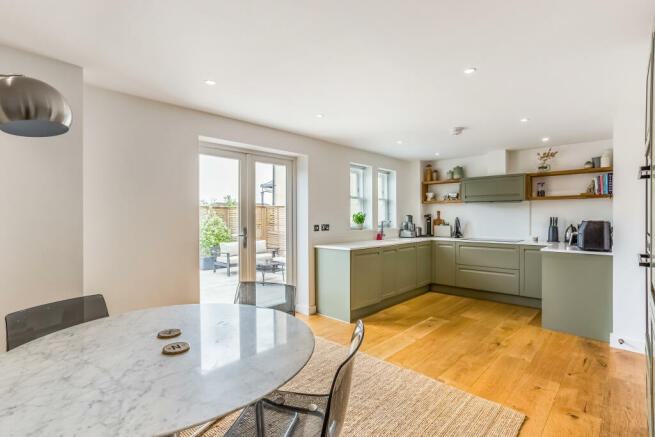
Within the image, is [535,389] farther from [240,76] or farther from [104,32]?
[104,32]

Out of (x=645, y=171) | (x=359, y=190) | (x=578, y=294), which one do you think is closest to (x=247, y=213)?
(x=359, y=190)

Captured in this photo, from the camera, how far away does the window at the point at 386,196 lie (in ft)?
18.5

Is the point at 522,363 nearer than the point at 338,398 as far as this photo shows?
No

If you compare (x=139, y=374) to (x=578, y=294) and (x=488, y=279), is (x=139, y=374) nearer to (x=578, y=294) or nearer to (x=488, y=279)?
(x=578, y=294)

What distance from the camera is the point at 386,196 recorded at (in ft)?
18.9

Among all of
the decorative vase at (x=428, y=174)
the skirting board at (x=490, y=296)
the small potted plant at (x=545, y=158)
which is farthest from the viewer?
the decorative vase at (x=428, y=174)

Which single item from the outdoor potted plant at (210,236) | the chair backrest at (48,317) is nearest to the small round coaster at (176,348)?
the chair backrest at (48,317)

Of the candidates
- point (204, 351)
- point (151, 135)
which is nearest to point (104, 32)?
point (151, 135)

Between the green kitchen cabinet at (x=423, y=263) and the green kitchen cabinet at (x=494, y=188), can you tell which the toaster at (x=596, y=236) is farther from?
the green kitchen cabinet at (x=423, y=263)

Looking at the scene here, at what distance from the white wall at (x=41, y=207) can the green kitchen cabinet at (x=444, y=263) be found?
4.77 metres

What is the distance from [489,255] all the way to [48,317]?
500 cm

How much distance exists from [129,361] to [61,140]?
1772 mm

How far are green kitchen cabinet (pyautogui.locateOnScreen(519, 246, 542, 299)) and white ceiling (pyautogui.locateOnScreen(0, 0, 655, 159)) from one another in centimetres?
189

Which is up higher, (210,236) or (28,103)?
(28,103)
